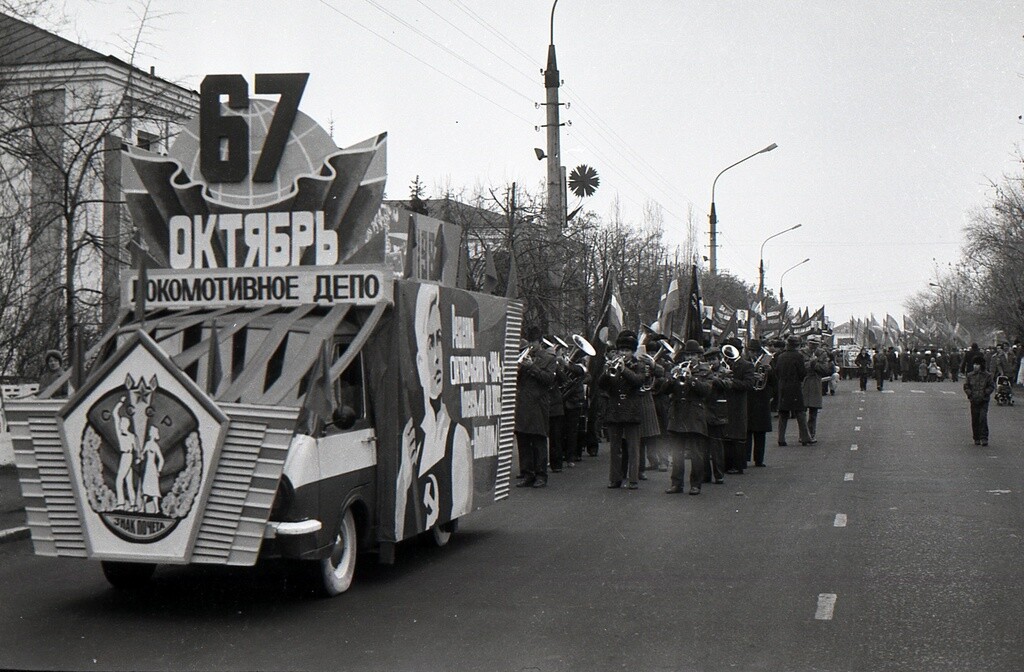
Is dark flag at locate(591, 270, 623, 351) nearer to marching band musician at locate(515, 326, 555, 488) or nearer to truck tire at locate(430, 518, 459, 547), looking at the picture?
marching band musician at locate(515, 326, 555, 488)

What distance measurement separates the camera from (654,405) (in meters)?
15.6

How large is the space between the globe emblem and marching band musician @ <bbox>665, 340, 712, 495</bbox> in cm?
663

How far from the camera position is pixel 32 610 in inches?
322

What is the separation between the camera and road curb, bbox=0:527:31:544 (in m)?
11.2

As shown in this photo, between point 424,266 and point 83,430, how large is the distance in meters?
3.68

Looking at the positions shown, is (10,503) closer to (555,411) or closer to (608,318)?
(555,411)

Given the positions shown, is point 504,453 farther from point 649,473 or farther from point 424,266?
point 649,473

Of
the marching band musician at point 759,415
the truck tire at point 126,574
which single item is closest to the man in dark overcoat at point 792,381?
the marching band musician at point 759,415

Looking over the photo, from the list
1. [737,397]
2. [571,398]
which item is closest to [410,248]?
[571,398]

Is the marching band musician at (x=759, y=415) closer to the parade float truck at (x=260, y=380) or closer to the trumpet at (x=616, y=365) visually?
the trumpet at (x=616, y=365)

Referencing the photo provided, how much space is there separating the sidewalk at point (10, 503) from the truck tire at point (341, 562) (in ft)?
13.9

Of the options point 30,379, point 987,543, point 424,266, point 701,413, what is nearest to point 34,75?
point 30,379

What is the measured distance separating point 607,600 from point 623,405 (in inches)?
255

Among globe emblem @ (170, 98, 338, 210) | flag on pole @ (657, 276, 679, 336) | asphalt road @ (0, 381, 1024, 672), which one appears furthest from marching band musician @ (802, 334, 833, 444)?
globe emblem @ (170, 98, 338, 210)
